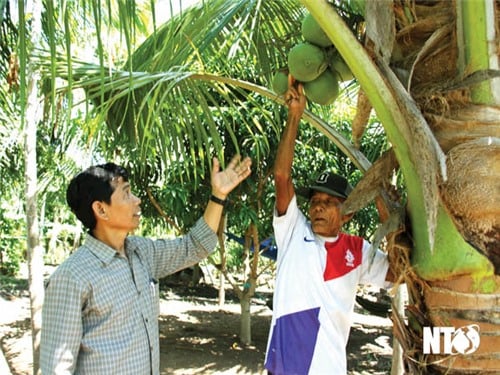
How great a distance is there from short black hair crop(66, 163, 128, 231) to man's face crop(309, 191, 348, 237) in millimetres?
808

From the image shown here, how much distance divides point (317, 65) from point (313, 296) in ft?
2.68

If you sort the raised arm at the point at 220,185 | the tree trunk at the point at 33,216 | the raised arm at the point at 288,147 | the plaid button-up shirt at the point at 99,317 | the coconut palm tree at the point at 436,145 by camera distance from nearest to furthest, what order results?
the coconut palm tree at the point at 436,145 → the plaid button-up shirt at the point at 99,317 → the raised arm at the point at 288,147 → the raised arm at the point at 220,185 → the tree trunk at the point at 33,216

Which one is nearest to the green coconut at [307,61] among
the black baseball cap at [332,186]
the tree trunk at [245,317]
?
the black baseball cap at [332,186]

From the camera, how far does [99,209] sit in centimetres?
182

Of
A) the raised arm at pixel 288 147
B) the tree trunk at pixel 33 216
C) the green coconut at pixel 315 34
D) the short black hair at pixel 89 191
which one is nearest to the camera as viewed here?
the green coconut at pixel 315 34

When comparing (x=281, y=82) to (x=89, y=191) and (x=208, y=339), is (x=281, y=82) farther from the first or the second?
(x=208, y=339)

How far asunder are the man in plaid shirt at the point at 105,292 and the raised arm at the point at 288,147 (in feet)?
1.51

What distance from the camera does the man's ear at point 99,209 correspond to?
5.96 ft

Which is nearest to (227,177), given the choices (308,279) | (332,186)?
(332,186)

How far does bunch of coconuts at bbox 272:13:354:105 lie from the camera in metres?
1.71

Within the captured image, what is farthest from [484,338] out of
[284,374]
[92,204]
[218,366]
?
[218,366]

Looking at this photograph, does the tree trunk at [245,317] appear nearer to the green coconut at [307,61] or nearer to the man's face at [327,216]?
the man's face at [327,216]
